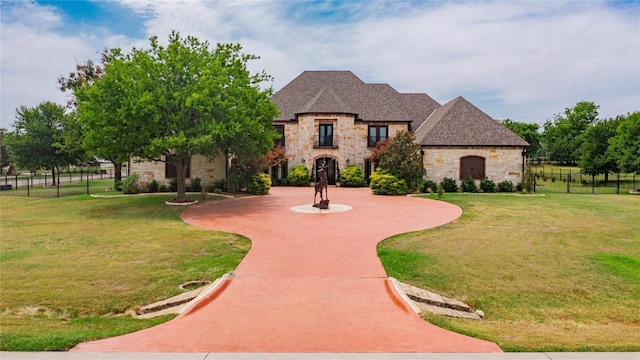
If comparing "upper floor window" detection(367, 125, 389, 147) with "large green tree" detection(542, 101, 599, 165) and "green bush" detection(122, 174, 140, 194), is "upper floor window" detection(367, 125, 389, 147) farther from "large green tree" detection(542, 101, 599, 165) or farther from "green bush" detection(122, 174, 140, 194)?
"large green tree" detection(542, 101, 599, 165)

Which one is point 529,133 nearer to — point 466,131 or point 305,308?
point 466,131

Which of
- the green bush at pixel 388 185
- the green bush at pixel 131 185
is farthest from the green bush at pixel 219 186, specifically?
the green bush at pixel 388 185

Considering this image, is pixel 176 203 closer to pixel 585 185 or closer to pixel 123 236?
pixel 123 236

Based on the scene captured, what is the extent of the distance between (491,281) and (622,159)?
3309 centimetres

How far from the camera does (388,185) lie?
30.5 m

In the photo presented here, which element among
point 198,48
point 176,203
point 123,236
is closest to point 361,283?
point 123,236

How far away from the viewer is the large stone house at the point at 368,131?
33969 mm

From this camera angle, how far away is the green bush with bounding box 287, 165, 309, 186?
36875 millimetres

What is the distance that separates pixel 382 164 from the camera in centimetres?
3177

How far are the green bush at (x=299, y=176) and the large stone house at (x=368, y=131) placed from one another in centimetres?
110

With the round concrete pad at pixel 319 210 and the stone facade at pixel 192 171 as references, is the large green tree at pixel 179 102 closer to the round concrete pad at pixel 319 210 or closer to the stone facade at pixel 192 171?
the round concrete pad at pixel 319 210

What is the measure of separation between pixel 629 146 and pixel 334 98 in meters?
26.4

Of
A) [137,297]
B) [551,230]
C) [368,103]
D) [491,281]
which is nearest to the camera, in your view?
[137,297]

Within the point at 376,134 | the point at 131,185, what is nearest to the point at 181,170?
the point at 131,185
